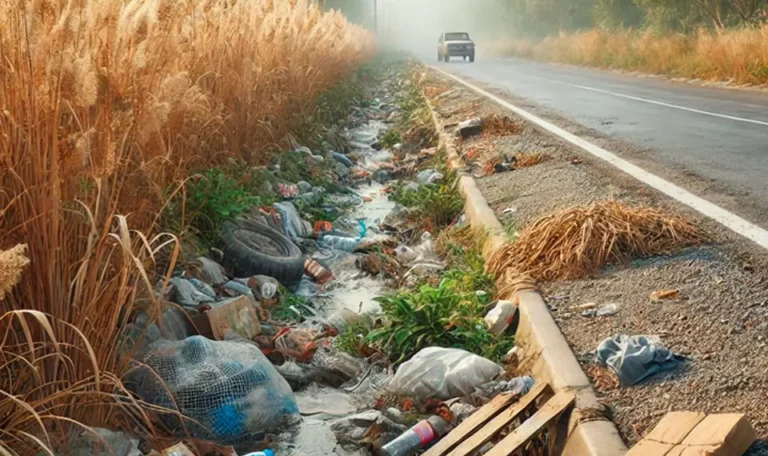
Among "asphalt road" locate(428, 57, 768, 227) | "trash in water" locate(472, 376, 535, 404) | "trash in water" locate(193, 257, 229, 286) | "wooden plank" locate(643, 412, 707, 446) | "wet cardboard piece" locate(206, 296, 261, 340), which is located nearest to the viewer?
"wooden plank" locate(643, 412, 707, 446)

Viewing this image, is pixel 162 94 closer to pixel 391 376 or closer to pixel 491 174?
pixel 391 376

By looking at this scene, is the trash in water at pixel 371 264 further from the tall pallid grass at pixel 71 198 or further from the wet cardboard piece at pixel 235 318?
the tall pallid grass at pixel 71 198

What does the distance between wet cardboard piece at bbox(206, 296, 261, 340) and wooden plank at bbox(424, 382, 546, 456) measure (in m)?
1.37

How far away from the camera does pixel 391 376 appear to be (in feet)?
13.9

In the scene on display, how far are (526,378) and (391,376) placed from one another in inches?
30.8

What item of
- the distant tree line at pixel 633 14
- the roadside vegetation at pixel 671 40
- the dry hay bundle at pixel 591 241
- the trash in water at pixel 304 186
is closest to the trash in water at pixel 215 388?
the dry hay bundle at pixel 591 241

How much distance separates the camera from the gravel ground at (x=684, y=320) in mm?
3107

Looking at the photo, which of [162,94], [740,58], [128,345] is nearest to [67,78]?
[162,94]

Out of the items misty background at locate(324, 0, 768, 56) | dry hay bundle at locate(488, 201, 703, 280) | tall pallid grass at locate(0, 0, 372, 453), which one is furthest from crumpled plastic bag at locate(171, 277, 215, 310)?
misty background at locate(324, 0, 768, 56)

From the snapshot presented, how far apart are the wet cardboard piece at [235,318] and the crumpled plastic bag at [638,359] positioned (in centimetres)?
177

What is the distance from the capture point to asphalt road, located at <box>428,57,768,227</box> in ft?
23.1

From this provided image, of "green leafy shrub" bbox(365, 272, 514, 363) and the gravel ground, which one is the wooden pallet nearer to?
the gravel ground

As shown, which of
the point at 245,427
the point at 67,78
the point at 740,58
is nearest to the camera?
the point at 67,78

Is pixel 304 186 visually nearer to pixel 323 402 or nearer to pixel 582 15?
Answer: pixel 323 402
